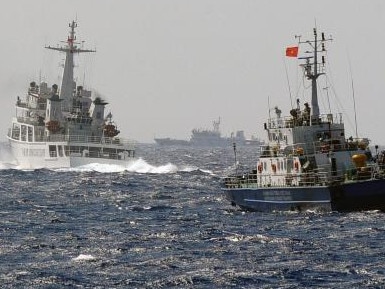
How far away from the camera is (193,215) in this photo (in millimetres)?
53031

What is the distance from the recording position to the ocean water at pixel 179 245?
3070cm

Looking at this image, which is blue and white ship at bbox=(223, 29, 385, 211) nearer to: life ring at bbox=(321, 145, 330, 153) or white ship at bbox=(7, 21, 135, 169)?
life ring at bbox=(321, 145, 330, 153)

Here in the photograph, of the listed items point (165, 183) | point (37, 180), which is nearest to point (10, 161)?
point (37, 180)

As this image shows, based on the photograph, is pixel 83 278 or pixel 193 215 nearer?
pixel 83 278

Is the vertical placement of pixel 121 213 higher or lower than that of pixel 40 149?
lower

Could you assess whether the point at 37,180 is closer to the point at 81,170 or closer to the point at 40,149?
the point at 81,170

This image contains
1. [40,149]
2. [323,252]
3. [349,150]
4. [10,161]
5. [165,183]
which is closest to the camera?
[323,252]

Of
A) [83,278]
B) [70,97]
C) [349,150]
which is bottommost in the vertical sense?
[83,278]

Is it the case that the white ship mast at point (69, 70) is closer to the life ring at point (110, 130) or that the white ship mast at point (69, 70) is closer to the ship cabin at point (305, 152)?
the life ring at point (110, 130)

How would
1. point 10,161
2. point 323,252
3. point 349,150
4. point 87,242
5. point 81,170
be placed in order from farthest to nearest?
point 10,161 < point 81,170 < point 349,150 < point 87,242 < point 323,252

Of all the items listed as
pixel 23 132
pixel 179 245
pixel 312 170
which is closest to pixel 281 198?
pixel 312 170

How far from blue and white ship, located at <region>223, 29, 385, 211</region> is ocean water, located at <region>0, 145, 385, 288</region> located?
94cm

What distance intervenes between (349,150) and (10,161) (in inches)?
3579

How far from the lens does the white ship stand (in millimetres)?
112625
